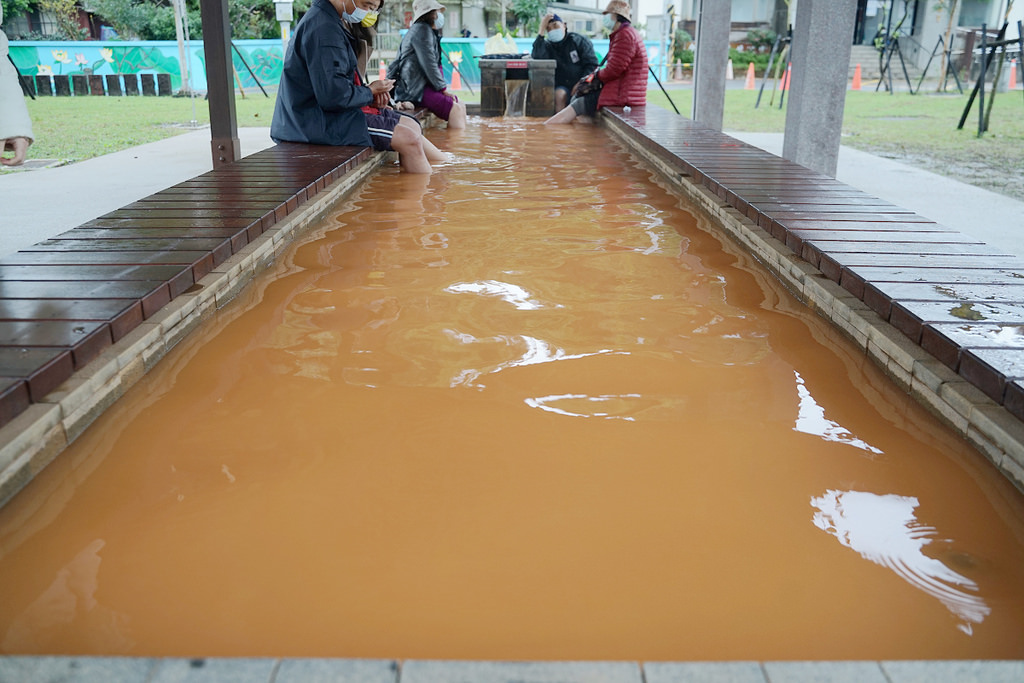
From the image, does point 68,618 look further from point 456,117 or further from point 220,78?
point 456,117

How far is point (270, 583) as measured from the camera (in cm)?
161

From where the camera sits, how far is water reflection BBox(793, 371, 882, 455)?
2.20 meters

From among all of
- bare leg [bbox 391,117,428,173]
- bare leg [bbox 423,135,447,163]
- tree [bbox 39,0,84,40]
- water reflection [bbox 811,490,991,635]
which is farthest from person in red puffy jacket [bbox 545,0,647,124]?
tree [bbox 39,0,84,40]

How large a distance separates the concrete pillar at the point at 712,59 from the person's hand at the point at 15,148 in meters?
8.40

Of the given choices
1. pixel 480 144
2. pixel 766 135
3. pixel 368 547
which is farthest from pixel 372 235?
pixel 766 135

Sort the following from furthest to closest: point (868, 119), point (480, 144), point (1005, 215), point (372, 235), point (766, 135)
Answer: point (868, 119)
point (766, 135)
point (480, 144)
point (1005, 215)
point (372, 235)

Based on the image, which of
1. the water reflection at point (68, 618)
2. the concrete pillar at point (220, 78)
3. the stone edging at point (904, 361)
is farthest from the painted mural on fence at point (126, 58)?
the water reflection at point (68, 618)

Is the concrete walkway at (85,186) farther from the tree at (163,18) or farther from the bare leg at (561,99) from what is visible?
the tree at (163,18)

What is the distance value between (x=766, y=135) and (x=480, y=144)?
196 inches

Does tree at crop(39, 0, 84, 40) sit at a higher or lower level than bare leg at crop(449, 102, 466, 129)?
higher

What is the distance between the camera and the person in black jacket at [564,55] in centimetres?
1088

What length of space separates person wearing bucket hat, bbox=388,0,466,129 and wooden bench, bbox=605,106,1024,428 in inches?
147

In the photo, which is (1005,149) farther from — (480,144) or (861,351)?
(861,351)

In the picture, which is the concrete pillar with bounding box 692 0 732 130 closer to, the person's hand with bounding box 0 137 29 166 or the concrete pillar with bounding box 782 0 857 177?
the concrete pillar with bounding box 782 0 857 177
